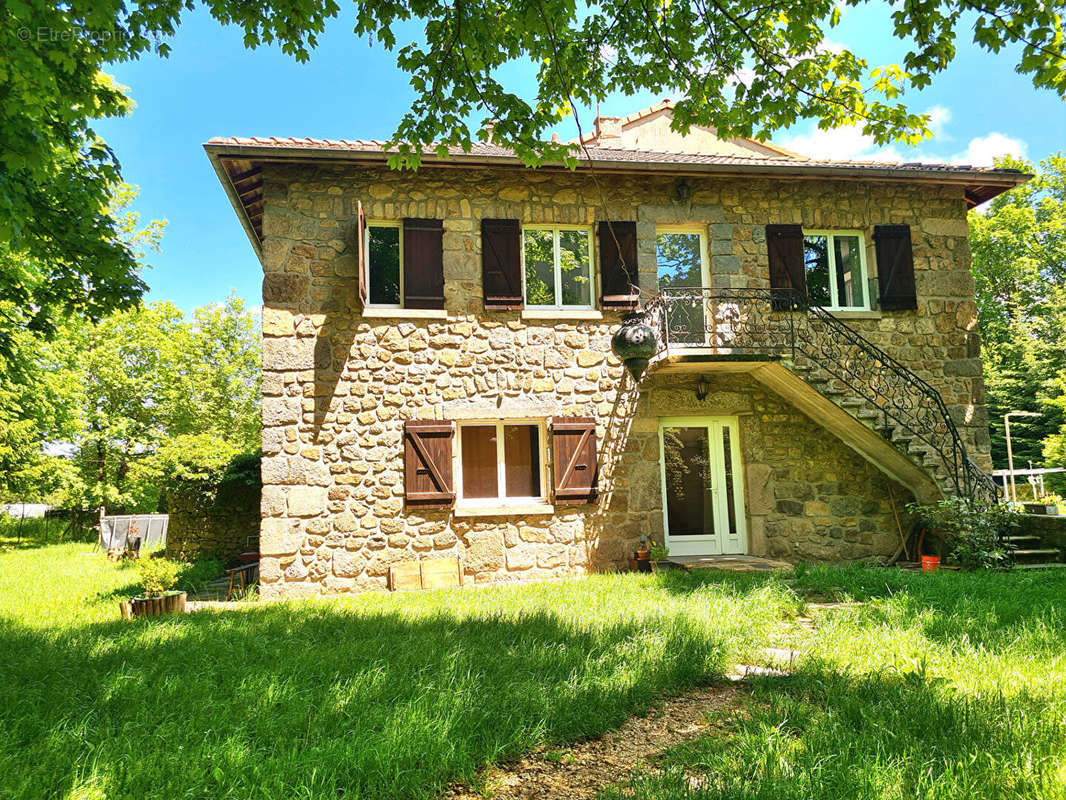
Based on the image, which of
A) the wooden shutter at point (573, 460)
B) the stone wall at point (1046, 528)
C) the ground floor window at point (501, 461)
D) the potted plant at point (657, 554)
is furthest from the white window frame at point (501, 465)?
the stone wall at point (1046, 528)

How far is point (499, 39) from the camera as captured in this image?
181 inches

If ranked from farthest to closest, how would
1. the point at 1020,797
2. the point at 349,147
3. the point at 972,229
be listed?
the point at 972,229
the point at 349,147
the point at 1020,797

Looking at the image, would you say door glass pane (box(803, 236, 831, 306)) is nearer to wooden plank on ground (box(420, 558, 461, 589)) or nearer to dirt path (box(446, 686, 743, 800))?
wooden plank on ground (box(420, 558, 461, 589))

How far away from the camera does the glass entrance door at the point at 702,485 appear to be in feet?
30.3

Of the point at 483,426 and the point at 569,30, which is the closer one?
the point at 569,30

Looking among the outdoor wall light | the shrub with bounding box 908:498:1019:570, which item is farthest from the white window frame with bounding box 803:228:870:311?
the shrub with bounding box 908:498:1019:570

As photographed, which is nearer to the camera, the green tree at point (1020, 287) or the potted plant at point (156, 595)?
the potted plant at point (156, 595)

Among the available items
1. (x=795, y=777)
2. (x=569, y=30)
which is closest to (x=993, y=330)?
(x=569, y=30)

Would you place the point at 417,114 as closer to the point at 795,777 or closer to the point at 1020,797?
the point at 795,777

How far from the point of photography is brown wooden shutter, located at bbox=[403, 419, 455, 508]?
27.0 ft

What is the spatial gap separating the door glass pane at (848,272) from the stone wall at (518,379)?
0.26 m

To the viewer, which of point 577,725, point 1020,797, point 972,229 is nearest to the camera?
point 1020,797

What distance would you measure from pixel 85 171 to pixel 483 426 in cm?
554

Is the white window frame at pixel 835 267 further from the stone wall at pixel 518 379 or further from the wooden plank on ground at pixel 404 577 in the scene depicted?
the wooden plank on ground at pixel 404 577
